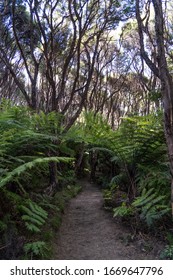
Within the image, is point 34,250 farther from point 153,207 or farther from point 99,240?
point 153,207

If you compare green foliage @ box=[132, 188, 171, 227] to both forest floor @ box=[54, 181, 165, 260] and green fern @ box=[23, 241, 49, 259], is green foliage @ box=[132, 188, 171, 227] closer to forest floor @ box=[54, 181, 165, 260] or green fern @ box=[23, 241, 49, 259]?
forest floor @ box=[54, 181, 165, 260]

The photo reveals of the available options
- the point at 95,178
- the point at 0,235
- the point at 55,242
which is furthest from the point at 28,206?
the point at 95,178

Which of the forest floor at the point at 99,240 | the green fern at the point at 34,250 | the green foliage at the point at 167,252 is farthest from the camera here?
the forest floor at the point at 99,240

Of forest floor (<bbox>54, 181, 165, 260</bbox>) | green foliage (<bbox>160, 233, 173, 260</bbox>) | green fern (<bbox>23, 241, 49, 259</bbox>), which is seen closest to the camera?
green fern (<bbox>23, 241, 49, 259</bbox>)

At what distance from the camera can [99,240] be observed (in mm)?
4188

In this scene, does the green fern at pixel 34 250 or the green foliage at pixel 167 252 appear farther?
the green foliage at pixel 167 252

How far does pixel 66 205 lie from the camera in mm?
6148

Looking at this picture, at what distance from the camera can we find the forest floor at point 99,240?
3.67 metres

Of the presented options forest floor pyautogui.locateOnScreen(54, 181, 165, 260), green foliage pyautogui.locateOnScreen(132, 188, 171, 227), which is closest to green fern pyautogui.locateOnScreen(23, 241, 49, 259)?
forest floor pyautogui.locateOnScreen(54, 181, 165, 260)

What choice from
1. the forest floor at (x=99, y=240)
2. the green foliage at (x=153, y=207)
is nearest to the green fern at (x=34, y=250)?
the forest floor at (x=99, y=240)

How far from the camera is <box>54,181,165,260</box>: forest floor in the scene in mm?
3672

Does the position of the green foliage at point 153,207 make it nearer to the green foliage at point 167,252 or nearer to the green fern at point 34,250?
the green foliage at point 167,252

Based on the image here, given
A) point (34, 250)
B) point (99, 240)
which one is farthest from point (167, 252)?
point (34, 250)

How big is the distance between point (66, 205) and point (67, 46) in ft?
37.7
